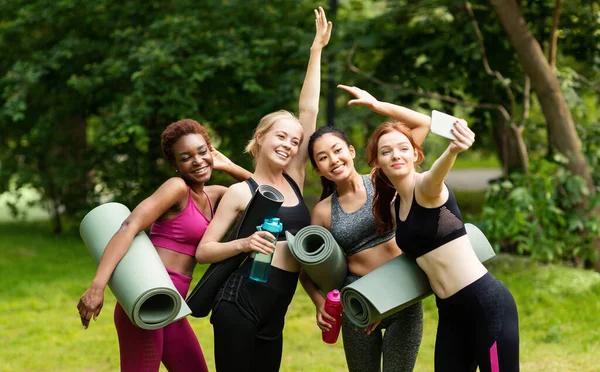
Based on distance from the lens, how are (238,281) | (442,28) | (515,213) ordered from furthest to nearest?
1. (442,28)
2. (515,213)
3. (238,281)

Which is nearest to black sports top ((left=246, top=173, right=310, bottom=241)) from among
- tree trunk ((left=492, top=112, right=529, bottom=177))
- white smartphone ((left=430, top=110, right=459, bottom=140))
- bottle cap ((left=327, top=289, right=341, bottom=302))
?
bottle cap ((left=327, top=289, right=341, bottom=302))

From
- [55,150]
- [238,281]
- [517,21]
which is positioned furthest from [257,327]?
[55,150]

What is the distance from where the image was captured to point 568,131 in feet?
23.7

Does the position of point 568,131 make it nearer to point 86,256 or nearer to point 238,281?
point 238,281

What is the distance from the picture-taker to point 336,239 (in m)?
3.40

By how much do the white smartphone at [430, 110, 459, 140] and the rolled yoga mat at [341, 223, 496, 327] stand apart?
0.62m

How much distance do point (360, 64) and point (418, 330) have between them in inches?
236

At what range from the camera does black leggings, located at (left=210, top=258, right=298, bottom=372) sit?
321cm

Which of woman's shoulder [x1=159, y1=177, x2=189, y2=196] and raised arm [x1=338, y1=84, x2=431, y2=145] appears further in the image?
raised arm [x1=338, y1=84, x2=431, y2=145]

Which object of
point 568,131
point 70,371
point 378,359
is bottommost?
point 70,371

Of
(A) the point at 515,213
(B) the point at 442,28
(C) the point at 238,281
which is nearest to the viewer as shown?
(C) the point at 238,281

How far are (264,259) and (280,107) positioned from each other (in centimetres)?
558

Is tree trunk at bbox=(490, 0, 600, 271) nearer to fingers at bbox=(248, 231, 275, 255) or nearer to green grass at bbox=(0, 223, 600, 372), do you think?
green grass at bbox=(0, 223, 600, 372)

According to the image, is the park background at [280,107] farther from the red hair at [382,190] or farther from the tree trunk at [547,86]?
the red hair at [382,190]
